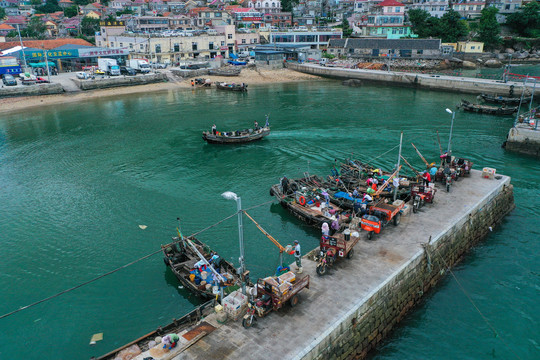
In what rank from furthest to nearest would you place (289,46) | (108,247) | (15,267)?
1. (289,46)
2. (108,247)
3. (15,267)

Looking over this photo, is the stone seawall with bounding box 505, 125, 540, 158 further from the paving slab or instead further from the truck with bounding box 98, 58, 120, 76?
the truck with bounding box 98, 58, 120, 76

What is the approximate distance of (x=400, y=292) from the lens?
64.7 feet

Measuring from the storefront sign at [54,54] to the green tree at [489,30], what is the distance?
102560 millimetres

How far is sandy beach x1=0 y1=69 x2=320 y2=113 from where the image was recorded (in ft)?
228

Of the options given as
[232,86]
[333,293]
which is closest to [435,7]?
[232,86]

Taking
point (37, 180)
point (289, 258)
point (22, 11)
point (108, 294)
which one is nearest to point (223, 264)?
point (289, 258)

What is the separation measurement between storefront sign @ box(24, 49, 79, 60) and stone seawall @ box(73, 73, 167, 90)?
10.7 meters

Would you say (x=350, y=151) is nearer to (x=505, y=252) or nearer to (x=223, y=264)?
(x=505, y=252)

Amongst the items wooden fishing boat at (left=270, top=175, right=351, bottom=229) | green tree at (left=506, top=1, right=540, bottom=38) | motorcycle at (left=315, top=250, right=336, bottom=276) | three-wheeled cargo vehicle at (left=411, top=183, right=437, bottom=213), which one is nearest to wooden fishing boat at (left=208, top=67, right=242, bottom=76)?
wooden fishing boat at (left=270, top=175, right=351, bottom=229)

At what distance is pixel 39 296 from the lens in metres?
22.3

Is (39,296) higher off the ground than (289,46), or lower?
lower

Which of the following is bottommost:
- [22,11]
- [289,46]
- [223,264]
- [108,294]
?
[108,294]

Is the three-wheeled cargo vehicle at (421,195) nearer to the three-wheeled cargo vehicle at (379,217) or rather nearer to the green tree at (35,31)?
the three-wheeled cargo vehicle at (379,217)

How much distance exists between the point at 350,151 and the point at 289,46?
247ft
